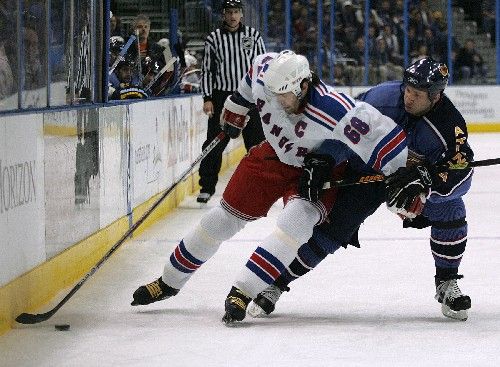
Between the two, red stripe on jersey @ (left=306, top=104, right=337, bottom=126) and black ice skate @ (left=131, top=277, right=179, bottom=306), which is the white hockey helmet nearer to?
red stripe on jersey @ (left=306, top=104, right=337, bottom=126)

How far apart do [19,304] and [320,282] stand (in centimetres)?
133

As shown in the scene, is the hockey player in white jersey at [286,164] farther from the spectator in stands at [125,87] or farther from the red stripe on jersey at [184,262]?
the spectator in stands at [125,87]

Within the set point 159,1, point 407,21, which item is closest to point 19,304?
point 159,1

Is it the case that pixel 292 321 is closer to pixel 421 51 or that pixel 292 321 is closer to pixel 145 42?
pixel 145 42

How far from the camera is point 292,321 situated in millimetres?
4055

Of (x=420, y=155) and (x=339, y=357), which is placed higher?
(x=420, y=155)

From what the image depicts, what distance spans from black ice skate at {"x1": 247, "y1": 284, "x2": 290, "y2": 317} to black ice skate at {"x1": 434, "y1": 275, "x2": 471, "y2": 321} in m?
Answer: 0.54

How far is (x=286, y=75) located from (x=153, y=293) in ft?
2.94

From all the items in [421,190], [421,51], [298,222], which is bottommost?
[421,51]

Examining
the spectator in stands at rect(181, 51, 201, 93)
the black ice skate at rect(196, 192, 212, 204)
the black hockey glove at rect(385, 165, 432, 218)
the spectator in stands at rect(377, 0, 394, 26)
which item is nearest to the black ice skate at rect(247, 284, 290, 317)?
the black hockey glove at rect(385, 165, 432, 218)

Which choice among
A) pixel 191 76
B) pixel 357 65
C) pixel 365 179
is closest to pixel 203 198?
pixel 191 76

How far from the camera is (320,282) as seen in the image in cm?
486

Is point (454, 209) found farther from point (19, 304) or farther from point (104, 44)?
point (104, 44)

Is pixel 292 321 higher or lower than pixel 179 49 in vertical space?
lower
